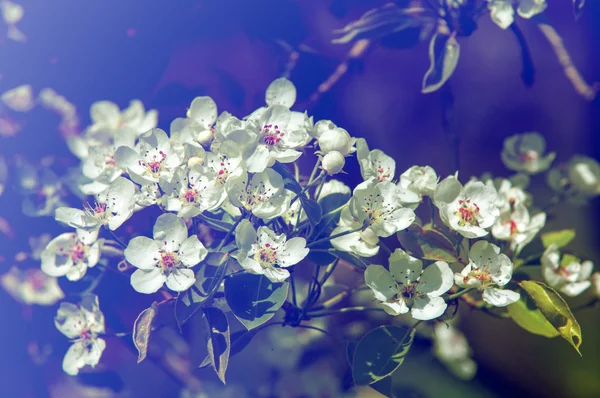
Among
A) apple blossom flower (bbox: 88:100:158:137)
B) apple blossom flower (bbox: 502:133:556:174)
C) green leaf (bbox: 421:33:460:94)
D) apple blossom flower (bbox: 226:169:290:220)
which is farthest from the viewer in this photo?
apple blossom flower (bbox: 502:133:556:174)

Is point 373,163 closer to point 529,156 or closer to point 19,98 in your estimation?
point 529,156

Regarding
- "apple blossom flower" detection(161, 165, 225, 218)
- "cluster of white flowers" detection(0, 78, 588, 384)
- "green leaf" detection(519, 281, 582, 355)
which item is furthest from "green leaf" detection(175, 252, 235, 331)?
"green leaf" detection(519, 281, 582, 355)

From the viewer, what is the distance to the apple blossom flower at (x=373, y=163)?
113 cm

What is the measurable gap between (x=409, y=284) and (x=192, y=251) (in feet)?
1.39

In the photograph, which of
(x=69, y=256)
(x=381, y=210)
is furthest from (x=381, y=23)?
(x=69, y=256)

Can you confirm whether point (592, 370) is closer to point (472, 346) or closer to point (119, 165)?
point (472, 346)

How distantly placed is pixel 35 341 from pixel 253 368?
0.59 metres

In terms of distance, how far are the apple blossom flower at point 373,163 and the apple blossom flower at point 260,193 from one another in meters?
0.17

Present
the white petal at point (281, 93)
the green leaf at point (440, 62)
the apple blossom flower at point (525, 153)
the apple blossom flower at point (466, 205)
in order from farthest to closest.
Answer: the apple blossom flower at point (525, 153)
the green leaf at point (440, 62)
the white petal at point (281, 93)
the apple blossom flower at point (466, 205)

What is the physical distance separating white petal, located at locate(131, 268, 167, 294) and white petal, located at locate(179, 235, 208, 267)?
0.05m

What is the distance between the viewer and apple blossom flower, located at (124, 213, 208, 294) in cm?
106

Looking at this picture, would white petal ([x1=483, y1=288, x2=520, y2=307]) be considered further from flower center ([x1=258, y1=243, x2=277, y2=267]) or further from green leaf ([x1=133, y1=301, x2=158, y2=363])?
green leaf ([x1=133, y1=301, x2=158, y2=363])

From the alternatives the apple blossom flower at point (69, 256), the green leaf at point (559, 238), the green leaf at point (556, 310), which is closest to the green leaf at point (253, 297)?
the apple blossom flower at point (69, 256)

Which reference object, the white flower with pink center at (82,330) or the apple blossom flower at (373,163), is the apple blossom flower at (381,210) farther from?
the white flower with pink center at (82,330)
